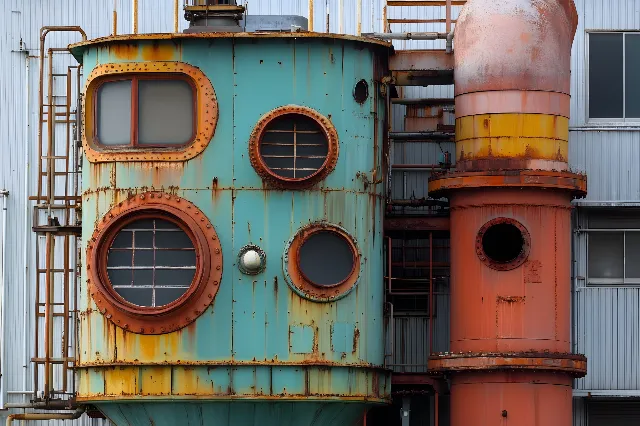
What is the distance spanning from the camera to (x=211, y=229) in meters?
34.1

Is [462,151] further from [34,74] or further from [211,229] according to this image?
[34,74]

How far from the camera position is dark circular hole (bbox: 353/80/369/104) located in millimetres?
35000

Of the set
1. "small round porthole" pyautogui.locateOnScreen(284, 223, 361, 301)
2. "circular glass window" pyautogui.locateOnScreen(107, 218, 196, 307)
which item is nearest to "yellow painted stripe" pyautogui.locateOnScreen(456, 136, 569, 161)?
"small round porthole" pyautogui.locateOnScreen(284, 223, 361, 301)

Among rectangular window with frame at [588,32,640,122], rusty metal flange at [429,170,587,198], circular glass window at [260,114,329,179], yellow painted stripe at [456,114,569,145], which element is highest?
rectangular window with frame at [588,32,640,122]

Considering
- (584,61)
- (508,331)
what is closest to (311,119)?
(508,331)

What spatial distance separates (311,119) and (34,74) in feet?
30.0

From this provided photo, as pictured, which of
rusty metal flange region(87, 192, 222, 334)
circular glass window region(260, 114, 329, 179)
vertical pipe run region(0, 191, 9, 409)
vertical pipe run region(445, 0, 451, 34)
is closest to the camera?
rusty metal flange region(87, 192, 222, 334)

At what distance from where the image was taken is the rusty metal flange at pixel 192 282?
33719mm

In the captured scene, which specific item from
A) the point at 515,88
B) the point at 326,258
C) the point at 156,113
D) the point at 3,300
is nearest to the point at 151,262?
the point at 156,113

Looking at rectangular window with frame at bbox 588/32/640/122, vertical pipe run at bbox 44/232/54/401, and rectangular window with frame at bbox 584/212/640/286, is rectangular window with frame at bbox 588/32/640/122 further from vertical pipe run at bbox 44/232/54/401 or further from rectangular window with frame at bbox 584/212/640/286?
vertical pipe run at bbox 44/232/54/401

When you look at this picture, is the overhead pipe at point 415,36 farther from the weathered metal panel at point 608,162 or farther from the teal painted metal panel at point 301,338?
the teal painted metal panel at point 301,338

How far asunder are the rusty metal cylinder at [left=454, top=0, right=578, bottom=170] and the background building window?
6.00m

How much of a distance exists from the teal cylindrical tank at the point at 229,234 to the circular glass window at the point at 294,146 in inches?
1.2

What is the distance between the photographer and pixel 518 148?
3512 centimetres
